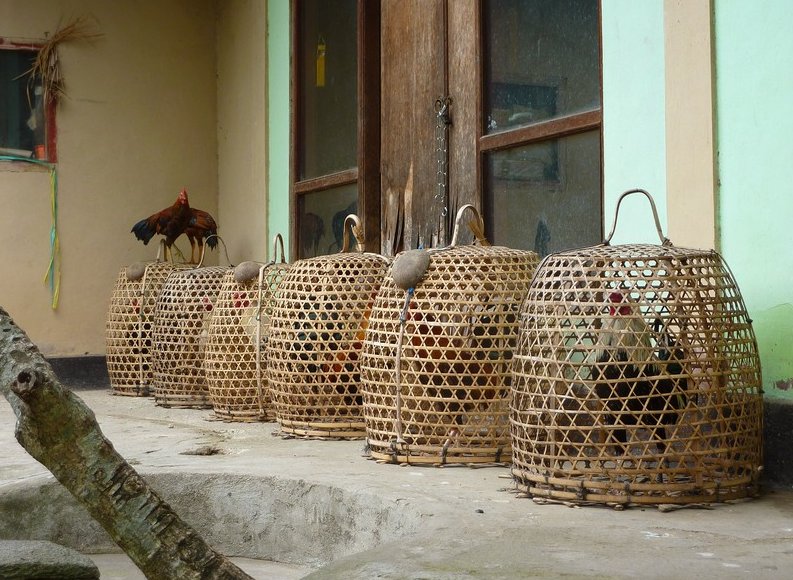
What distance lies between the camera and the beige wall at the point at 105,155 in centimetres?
645

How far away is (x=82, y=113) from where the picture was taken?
21.7ft

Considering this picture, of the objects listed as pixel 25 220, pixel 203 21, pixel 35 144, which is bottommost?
pixel 25 220

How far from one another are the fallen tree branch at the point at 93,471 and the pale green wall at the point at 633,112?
1.96 meters

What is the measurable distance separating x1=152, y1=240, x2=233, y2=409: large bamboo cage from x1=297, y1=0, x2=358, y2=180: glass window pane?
87cm

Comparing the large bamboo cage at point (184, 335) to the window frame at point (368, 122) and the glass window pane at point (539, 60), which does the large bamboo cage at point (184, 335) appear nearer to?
the window frame at point (368, 122)

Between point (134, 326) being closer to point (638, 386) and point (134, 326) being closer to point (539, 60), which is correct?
point (539, 60)

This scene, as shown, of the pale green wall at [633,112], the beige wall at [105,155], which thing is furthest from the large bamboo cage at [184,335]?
the pale green wall at [633,112]

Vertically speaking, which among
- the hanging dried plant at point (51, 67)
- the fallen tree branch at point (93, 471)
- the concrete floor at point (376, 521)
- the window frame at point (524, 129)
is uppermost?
the hanging dried plant at point (51, 67)

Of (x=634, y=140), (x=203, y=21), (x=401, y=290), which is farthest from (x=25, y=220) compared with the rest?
(x=634, y=140)

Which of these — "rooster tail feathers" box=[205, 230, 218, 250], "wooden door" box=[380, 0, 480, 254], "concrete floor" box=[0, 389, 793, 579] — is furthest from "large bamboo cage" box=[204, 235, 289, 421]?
"rooster tail feathers" box=[205, 230, 218, 250]

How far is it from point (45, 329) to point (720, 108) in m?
4.51

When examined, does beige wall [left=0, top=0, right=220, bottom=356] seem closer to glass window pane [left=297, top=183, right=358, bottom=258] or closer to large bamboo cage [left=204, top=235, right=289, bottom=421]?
glass window pane [left=297, top=183, right=358, bottom=258]

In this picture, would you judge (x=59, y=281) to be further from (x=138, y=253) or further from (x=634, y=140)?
(x=634, y=140)

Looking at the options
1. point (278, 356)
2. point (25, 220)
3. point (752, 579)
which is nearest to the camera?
point (752, 579)
